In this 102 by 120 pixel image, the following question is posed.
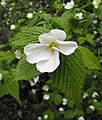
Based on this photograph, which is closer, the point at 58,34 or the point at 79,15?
the point at 58,34

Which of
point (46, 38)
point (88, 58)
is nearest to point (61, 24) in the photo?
point (88, 58)

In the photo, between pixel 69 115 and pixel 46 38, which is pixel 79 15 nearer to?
pixel 46 38

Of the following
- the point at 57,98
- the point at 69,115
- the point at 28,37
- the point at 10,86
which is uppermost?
the point at 28,37

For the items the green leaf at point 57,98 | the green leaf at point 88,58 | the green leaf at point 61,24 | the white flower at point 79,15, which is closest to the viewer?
the green leaf at point 88,58

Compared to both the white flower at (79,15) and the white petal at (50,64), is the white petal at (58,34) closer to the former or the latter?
the white petal at (50,64)

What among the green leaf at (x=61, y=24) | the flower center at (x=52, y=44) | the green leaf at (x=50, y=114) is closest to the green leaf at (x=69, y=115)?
the green leaf at (x=50, y=114)

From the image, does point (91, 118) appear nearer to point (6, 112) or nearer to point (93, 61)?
point (6, 112)

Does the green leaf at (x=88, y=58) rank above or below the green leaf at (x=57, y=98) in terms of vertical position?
above

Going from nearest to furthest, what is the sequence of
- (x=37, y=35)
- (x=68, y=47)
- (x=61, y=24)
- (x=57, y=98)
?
(x=68, y=47)
(x=37, y=35)
(x=61, y=24)
(x=57, y=98)
